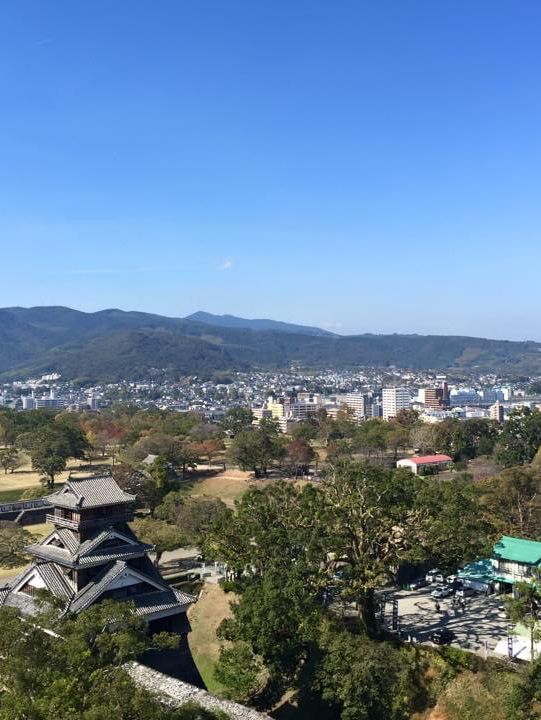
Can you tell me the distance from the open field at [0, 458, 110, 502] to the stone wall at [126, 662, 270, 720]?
3914cm

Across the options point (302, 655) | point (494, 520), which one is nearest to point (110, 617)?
point (302, 655)

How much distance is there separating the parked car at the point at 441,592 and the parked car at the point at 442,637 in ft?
15.1

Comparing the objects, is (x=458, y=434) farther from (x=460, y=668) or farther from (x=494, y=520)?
(x=460, y=668)

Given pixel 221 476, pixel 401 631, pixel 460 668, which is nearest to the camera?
pixel 460 668

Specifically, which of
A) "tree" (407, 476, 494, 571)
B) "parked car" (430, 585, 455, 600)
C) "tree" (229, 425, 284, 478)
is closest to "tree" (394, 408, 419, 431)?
"tree" (229, 425, 284, 478)

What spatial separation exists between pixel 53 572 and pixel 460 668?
15.3 meters

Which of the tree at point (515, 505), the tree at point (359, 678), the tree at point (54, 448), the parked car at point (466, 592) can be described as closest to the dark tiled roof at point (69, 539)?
the tree at point (359, 678)

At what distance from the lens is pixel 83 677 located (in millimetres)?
14852

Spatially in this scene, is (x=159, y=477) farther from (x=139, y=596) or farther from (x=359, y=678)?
(x=359, y=678)

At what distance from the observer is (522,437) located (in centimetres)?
6988

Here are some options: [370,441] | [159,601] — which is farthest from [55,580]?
[370,441]

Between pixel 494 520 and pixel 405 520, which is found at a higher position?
pixel 405 520

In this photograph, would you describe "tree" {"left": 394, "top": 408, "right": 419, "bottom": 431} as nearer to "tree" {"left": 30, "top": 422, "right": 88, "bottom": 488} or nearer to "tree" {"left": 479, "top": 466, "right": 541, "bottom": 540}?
"tree" {"left": 30, "top": 422, "right": 88, "bottom": 488}

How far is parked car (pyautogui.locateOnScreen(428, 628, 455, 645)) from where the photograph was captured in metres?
25.7
